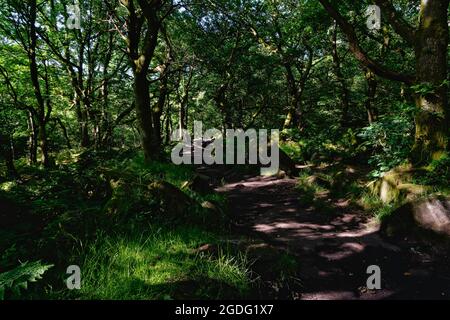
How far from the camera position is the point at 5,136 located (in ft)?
52.6

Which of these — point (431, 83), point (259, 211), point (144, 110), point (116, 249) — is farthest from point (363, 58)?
point (116, 249)

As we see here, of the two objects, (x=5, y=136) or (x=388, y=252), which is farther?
Answer: (x=5, y=136)

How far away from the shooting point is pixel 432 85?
721 centimetres

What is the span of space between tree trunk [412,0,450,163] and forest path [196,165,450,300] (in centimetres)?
220

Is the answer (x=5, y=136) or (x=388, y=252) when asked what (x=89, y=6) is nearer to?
(x=5, y=136)

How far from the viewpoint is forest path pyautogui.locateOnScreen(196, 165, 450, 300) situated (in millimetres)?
4371

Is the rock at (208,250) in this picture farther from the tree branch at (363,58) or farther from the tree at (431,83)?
the tree branch at (363,58)

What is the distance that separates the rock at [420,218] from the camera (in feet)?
18.3

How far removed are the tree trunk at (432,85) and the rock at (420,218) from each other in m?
1.87
